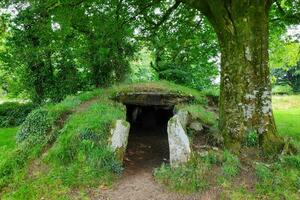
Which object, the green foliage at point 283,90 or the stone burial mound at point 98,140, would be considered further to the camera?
the green foliage at point 283,90

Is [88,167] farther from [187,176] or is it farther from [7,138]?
[7,138]

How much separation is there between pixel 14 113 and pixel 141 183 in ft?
37.1

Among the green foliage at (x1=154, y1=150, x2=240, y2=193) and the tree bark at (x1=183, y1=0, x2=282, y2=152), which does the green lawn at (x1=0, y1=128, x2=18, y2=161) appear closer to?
the green foliage at (x1=154, y1=150, x2=240, y2=193)

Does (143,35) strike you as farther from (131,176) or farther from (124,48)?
(131,176)

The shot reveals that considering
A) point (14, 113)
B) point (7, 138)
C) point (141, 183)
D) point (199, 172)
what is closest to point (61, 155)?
point (141, 183)

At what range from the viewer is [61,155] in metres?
7.70

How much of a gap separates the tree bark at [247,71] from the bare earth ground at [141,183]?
6.54 feet

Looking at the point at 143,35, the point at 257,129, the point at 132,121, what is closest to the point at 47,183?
the point at 257,129

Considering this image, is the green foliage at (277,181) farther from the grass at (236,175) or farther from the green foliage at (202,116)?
the green foliage at (202,116)

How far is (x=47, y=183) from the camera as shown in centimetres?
695

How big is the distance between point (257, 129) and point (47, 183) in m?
4.93

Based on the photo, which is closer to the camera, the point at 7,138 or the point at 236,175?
the point at 236,175

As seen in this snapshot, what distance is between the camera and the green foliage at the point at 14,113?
1555cm

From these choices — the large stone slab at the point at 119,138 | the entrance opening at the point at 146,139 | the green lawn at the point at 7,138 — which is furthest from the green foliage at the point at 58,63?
the large stone slab at the point at 119,138
